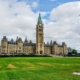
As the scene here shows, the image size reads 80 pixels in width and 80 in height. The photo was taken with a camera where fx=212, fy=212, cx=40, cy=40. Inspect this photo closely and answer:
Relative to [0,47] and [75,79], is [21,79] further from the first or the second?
[0,47]

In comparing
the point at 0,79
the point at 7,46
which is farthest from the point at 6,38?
the point at 0,79

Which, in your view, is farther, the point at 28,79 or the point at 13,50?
the point at 13,50

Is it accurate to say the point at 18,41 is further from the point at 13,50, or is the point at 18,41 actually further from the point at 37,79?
the point at 37,79

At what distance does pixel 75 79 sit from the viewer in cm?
1888

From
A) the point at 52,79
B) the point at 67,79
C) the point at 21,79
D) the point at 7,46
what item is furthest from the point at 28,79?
the point at 7,46

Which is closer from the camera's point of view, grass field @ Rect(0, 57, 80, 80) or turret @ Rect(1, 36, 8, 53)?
grass field @ Rect(0, 57, 80, 80)

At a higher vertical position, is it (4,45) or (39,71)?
(4,45)

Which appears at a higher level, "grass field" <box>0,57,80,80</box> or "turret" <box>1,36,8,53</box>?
"turret" <box>1,36,8,53</box>

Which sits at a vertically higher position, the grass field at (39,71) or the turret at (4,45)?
the turret at (4,45)

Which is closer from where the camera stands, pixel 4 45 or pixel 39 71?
pixel 39 71

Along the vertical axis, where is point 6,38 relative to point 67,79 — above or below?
above

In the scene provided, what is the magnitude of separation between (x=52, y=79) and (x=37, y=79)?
1.34 meters

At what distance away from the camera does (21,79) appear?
1905 cm

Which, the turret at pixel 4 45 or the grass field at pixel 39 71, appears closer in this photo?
the grass field at pixel 39 71
